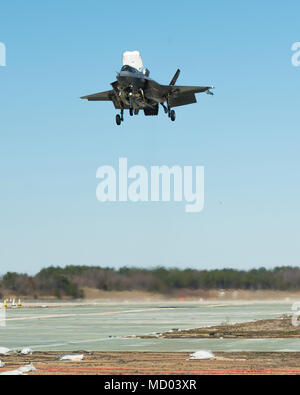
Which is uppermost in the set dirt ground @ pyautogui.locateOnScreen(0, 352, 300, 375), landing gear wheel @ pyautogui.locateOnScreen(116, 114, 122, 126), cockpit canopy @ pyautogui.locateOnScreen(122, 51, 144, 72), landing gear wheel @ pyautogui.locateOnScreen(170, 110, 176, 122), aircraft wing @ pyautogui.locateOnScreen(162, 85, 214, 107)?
cockpit canopy @ pyautogui.locateOnScreen(122, 51, 144, 72)

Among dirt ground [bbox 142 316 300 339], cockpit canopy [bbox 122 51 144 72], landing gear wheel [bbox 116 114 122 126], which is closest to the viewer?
dirt ground [bbox 142 316 300 339]

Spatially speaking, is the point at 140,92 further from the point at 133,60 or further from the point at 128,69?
the point at 133,60

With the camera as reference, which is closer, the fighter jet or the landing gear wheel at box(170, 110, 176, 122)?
the fighter jet

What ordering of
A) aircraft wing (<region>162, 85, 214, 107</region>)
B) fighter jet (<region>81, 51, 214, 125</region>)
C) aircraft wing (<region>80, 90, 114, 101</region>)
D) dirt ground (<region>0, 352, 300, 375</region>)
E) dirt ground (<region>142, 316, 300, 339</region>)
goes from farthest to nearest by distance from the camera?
aircraft wing (<region>80, 90, 114, 101</region>) → aircraft wing (<region>162, 85, 214, 107</region>) → fighter jet (<region>81, 51, 214, 125</region>) → dirt ground (<region>142, 316, 300, 339</region>) → dirt ground (<region>0, 352, 300, 375</region>)

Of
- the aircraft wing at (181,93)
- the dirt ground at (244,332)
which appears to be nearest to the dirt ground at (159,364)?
the dirt ground at (244,332)

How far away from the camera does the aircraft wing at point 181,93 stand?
50.2 m

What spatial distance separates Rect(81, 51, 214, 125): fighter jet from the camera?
45.6 meters

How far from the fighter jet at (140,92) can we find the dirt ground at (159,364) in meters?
18.7

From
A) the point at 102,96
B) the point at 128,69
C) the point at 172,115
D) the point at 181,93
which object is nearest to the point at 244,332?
the point at 172,115

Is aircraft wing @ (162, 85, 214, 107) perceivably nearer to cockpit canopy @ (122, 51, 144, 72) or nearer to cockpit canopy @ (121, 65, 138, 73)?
cockpit canopy @ (122, 51, 144, 72)

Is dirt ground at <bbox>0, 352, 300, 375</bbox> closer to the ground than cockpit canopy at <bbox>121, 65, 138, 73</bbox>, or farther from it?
closer to the ground

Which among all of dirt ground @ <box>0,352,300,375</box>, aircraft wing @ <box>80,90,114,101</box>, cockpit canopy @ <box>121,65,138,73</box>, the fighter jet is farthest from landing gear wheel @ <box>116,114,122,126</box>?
dirt ground @ <box>0,352,300,375</box>
